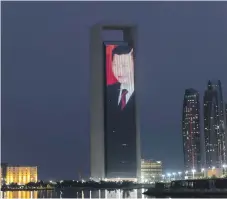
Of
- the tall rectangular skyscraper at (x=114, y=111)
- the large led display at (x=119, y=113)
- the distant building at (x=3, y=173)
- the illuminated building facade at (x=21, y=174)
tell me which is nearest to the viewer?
the tall rectangular skyscraper at (x=114, y=111)

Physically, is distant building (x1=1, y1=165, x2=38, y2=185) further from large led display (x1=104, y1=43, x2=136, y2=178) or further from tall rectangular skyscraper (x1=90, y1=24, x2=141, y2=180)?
large led display (x1=104, y1=43, x2=136, y2=178)

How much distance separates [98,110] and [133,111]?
9.19 m

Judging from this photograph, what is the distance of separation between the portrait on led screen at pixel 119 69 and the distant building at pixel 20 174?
61502 millimetres

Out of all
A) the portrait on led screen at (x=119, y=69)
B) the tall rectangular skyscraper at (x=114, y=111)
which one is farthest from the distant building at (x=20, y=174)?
the portrait on led screen at (x=119, y=69)

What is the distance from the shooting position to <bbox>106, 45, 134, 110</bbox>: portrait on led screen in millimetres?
140188

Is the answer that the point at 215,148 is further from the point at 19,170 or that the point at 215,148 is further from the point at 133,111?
the point at 19,170

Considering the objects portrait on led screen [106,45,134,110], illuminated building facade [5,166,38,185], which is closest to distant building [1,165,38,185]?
illuminated building facade [5,166,38,185]

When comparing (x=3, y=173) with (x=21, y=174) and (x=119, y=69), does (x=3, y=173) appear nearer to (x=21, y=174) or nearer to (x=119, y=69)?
(x=21, y=174)

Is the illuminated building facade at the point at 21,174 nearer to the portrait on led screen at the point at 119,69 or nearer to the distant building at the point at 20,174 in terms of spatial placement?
the distant building at the point at 20,174

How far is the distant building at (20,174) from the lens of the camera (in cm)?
18675

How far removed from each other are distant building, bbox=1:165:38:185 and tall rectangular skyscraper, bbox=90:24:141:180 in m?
50.8

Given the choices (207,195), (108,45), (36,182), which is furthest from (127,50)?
(207,195)

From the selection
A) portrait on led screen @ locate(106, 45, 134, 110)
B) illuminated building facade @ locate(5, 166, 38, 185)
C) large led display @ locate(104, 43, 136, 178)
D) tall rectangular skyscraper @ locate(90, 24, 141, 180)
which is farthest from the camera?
illuminated building facade @ locate(5, 166, 38, 185)

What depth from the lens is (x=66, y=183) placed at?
563ft
